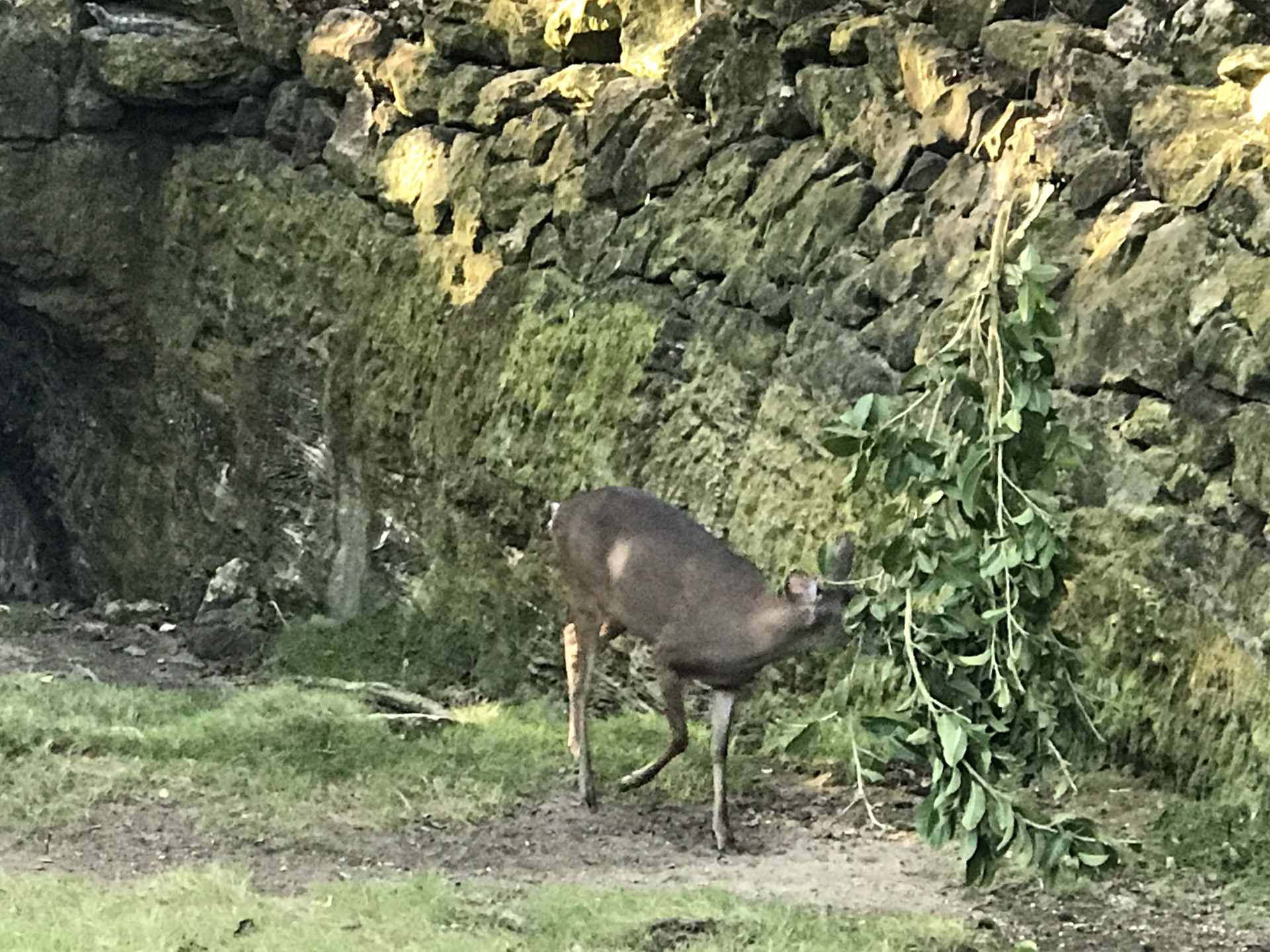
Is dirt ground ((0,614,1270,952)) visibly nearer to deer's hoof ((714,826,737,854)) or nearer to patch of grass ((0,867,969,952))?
deer's hoof ((714,826,737,854))

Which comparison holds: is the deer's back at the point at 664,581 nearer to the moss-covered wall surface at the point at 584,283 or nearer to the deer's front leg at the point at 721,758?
the deer's front leg at the point at 721,758

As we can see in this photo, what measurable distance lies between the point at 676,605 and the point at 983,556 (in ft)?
4.29

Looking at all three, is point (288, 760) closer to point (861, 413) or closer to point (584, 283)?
point (861, 413)

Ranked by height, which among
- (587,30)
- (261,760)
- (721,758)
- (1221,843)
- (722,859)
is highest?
(587,30)

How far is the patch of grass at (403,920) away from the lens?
3.95 metres

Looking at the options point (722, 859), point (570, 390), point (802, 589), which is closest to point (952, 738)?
point (802, 589)

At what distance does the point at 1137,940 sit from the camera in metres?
4.28

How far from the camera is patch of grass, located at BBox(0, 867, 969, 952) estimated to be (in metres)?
3.95

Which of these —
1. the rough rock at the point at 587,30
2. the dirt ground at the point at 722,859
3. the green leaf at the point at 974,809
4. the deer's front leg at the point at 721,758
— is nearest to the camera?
the green leaf at the point at 974,809

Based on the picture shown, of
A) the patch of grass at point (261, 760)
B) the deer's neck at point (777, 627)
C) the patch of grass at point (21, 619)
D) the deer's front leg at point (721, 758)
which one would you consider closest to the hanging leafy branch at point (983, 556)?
the deer's neck at point (777, 627)

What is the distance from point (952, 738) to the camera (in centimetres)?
426

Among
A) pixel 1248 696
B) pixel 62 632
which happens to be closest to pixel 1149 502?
pixel 1248 696

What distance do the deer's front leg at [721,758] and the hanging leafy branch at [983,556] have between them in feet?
2.76

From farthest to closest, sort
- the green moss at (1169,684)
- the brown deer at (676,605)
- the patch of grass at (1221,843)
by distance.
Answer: the brown deer at (676,605), the green moss at (1169,684), the patch of grass at (1221,843)
